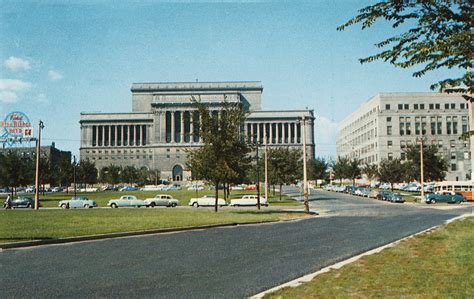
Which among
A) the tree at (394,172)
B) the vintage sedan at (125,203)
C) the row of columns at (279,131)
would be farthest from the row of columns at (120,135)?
the vintage sedan at (125,203)

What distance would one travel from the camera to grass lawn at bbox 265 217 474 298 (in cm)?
823

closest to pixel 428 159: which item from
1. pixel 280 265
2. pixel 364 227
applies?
pixel 364 227

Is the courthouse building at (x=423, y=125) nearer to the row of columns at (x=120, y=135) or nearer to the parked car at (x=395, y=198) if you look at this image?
the parked car at (x=395, y=198)

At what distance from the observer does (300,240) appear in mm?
16938

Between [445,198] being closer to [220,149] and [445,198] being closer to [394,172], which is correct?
[394,172]

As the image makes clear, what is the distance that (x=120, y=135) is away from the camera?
164 m

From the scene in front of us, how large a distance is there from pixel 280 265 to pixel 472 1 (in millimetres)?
7270

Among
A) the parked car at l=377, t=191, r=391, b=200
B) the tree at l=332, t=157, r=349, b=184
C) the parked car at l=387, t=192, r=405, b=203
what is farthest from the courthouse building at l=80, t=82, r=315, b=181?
the parked car at l=387, t=192, r=405, b=203

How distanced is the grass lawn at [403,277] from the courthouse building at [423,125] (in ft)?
307

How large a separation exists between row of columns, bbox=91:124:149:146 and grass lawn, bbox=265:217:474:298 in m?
155

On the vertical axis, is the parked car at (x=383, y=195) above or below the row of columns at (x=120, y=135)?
below

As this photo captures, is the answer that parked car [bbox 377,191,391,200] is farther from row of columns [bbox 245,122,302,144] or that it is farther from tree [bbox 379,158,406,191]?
row of columns [bbox 245,122,302,144]

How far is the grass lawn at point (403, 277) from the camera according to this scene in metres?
8.23

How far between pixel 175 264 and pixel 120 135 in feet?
519
